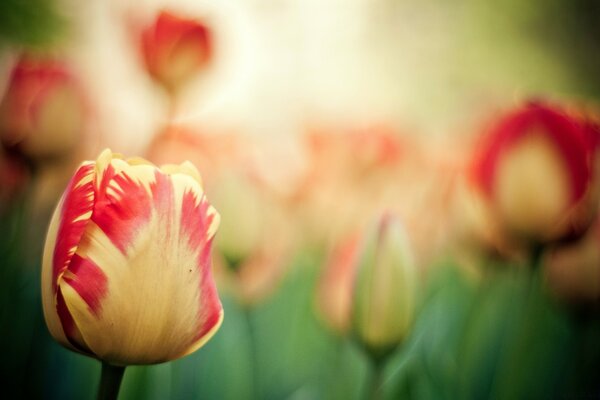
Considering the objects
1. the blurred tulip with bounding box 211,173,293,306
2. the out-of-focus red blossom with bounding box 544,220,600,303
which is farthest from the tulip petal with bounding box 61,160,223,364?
the out-of-focus red blossom with bounding box 544,220,600,303

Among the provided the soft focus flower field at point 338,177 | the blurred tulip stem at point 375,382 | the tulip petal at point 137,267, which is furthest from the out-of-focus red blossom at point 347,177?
the tulip petal at point 137,267

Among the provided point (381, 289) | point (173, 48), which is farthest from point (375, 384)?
point (173, 48)

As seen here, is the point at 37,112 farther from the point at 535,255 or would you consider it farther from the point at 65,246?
the point at 535,255

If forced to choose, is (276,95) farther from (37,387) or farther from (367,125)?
(37,387)

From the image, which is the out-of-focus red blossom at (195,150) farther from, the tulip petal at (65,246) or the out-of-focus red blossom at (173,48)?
the tulip petal at (65,246)

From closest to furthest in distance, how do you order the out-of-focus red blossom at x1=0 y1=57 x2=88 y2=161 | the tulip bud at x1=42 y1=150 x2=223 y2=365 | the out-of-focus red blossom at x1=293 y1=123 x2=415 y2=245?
the tulip bud at x1=42 y1=150 x2=223 y2=365 → the out-of-focus red blossom at x1=0 y1=57 x2=88 y2=161 → the out-of-focus red blossom at x1=293 y1=123 x2=415 y2=245

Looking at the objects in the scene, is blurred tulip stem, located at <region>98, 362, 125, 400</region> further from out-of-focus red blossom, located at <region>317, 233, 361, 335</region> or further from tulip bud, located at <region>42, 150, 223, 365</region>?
out-of-focus red blossom, located at <region>317, 233, 361, 335</region>

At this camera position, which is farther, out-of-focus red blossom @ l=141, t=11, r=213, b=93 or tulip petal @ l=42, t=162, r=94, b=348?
out-of-focus red blossom @ l=141, t=11, r=213, b=93
